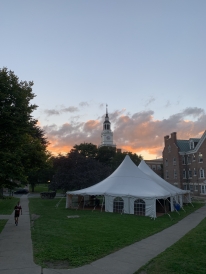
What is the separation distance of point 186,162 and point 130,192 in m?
27.8

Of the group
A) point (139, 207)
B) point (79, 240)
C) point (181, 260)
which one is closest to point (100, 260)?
point (181, 260)

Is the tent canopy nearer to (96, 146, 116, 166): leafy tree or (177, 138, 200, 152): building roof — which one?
(177, 138, 200, 152): building roof

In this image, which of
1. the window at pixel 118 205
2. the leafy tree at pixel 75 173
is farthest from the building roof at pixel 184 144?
the window at pixel 118 205

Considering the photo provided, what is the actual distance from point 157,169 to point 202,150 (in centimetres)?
3822

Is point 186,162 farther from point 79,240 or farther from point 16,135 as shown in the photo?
point 16,135

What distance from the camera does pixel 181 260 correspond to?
775 cm

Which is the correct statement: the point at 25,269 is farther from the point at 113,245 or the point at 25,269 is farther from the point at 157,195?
the point at 157,195

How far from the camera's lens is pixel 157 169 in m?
78.9

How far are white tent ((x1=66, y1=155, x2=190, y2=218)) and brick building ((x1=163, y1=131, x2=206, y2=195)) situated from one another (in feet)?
69.7

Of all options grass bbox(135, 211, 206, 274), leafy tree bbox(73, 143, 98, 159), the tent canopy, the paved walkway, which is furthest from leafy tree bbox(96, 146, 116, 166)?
grass bbox(135, 211, 206, 274)

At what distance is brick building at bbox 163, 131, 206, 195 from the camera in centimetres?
4156

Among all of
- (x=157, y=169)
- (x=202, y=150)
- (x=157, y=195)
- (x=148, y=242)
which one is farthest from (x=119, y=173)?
(x=157, y=169)

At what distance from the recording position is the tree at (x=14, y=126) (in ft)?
38.4

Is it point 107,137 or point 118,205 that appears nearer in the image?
point 118,205
